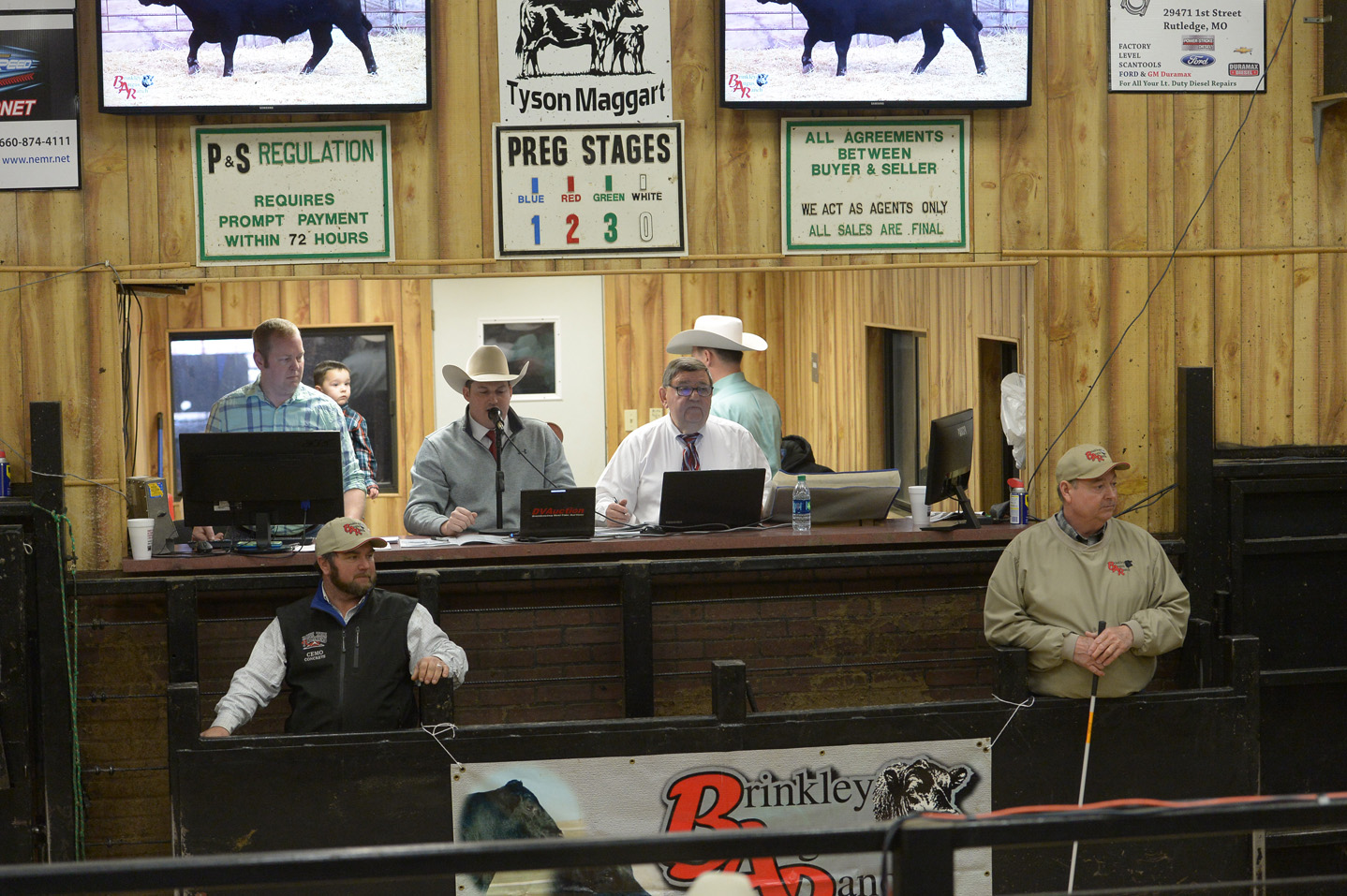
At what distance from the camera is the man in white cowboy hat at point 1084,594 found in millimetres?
4672

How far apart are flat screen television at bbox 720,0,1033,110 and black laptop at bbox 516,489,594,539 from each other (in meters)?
1.73

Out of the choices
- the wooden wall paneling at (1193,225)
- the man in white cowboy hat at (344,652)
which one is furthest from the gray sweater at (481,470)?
the wooden wall paneling at (1193,225)

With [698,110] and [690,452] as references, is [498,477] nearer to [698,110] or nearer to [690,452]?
[690,452]

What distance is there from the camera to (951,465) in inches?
228

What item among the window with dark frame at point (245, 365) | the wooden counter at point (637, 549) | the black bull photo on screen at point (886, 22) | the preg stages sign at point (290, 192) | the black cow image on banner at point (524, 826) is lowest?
the black cow image on banner at point (524, 826)

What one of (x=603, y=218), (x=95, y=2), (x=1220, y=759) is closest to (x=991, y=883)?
(x=1220, y=759)

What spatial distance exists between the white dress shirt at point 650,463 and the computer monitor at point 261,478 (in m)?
1.35

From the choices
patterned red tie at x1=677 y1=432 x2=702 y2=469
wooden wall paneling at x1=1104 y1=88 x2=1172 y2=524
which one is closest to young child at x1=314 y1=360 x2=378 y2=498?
patterned red tie at x1=677 y1=432 x2=702 y2=469

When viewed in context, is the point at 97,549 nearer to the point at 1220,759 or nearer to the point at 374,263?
the point at 374,263

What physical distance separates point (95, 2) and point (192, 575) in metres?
2.23

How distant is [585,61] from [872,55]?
1178 millimetres

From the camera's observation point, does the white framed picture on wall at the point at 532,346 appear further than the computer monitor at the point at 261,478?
Yes

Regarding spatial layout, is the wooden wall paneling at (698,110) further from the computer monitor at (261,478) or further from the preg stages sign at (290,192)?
the computer monitor at (261,478)

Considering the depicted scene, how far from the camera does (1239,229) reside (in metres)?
5.93
